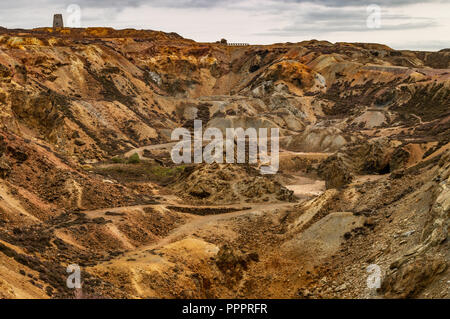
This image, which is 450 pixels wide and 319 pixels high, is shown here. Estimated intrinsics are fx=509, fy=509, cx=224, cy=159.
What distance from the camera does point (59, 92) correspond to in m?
76.0

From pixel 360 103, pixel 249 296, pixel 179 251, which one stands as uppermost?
pixel 360 103

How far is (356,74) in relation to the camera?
104188 millimetres

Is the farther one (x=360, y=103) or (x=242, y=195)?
(x=360, y=103)

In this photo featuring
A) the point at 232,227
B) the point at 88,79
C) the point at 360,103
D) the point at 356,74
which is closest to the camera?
the point at 232,227

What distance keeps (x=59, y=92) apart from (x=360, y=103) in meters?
53.1

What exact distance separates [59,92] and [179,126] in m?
22.9

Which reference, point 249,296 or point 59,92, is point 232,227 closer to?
point 249,296

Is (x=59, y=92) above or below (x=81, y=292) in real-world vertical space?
above

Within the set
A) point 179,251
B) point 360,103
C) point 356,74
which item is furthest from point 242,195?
point 356,74
